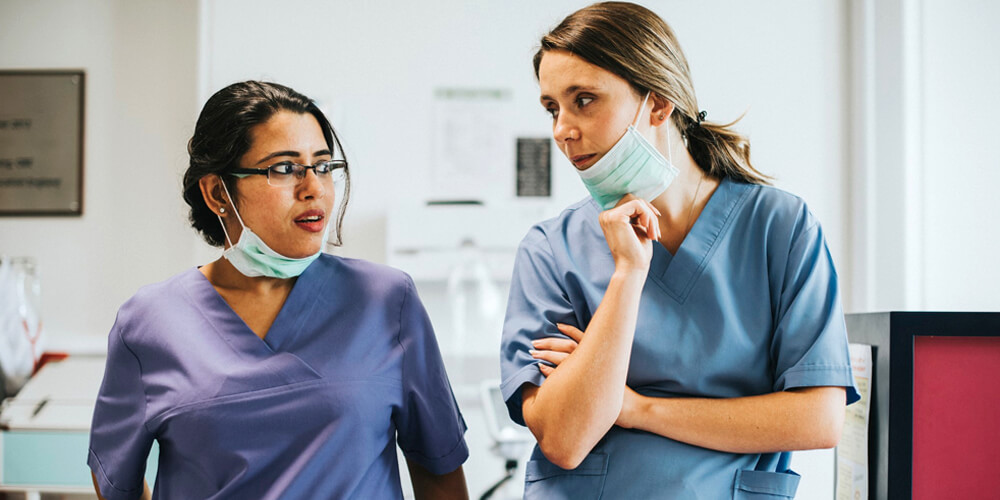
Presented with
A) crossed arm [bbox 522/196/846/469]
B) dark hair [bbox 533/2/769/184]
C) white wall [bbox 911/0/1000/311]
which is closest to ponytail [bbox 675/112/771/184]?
dark hair [bbox 533/2/769/184]

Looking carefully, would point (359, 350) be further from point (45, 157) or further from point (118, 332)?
point (45, 157)

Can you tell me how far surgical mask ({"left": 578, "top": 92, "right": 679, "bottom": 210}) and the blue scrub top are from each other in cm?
9

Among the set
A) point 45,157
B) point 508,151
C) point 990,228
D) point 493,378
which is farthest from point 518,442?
point 45,157

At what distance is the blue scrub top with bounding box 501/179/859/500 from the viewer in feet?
3.52

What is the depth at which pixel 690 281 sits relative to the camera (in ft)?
3.84

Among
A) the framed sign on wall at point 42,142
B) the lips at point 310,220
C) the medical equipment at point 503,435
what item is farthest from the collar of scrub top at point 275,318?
the framed sign on wall at point 42,142

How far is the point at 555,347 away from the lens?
112 centimetres

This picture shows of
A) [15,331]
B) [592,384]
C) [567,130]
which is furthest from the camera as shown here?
[15,331]

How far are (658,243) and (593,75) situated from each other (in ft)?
0.96

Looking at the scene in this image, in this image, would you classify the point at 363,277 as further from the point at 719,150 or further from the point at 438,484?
the point at 719,150

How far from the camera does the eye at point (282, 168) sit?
122 cm

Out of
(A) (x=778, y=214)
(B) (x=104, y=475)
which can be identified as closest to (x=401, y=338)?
(B) (x=104, y=475)

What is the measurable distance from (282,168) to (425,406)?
0.45 meters

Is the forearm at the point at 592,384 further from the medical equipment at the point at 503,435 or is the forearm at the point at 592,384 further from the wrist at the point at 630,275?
the medical equipment at the point at 503,435
